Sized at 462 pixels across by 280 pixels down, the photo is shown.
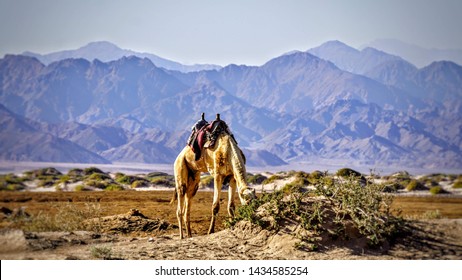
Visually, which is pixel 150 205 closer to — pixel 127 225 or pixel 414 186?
pixel 127 225

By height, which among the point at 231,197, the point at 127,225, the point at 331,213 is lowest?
the point at 127,225

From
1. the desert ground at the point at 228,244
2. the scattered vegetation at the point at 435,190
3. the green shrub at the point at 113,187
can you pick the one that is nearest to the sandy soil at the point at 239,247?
the desert ground at the point at 228,244

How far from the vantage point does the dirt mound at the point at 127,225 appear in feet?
54.3

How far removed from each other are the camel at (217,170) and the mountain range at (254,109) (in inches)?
405

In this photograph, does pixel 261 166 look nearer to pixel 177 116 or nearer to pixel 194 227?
pixel 177 116

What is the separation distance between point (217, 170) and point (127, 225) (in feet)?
13.9

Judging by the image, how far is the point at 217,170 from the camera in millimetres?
13891

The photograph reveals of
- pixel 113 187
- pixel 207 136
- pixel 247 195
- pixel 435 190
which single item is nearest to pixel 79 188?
pixel 113 187

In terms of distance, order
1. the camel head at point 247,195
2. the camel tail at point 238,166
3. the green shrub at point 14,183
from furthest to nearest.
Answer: the green shrub at point 14,183 < the camel tail at point 238,166 < the camel head at point 247,195

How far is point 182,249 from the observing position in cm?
1288

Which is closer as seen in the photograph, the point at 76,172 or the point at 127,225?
the point at 127,225

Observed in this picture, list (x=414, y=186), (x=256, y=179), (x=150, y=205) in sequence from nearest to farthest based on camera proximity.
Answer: (x=150, y=205), (x=414, y=186), (x=256, y=179)

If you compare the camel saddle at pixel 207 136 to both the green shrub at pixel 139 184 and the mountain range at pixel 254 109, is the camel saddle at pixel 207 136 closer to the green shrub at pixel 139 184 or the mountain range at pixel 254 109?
the mountain range at pixel 254 109
